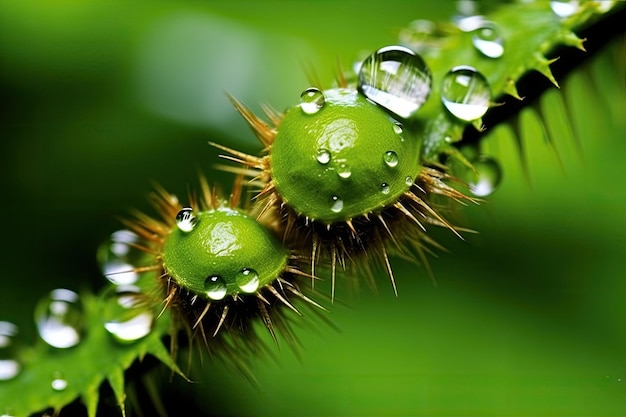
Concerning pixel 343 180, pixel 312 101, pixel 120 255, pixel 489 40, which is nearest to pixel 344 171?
pixel 343 180

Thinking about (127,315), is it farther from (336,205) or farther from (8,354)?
(336,205)

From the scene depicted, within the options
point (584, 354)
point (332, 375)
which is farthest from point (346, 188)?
point (584, 354)

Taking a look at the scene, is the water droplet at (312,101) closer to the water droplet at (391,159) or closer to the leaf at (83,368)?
the water droplet at (391,159)

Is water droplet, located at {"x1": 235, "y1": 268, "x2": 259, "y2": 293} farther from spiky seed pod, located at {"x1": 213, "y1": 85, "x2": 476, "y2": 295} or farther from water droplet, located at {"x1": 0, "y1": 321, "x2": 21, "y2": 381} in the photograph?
water droplet, located at {"x1": 0, "y1": 321, "x2": 21, "y2": 381}

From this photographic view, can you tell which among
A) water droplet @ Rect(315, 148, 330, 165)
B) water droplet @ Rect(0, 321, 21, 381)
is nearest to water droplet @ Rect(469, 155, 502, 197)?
water droplet @ Rect(315, 148, 330, 165)

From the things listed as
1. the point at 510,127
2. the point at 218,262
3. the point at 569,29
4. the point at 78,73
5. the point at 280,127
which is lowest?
the point at 218,262

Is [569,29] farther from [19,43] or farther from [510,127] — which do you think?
[19,43]

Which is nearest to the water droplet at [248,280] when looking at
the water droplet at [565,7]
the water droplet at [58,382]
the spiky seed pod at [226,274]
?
the spiky seed pod at [226,274]
